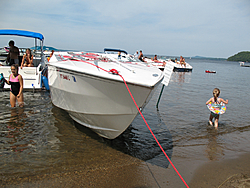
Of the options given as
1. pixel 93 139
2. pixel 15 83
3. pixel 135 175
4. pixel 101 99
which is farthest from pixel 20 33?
pixel 135 175

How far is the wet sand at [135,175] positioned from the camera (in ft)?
10.7

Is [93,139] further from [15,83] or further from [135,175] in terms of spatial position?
[15,83]

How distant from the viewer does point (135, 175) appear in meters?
3.55

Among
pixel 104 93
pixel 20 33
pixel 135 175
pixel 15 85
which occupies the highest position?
pixel 20 33

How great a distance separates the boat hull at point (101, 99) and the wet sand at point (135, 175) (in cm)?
79

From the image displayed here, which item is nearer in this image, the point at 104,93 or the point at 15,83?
the point at 104,93

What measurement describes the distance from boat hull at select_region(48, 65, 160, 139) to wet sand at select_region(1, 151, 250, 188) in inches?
31.2

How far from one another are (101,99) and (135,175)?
1551 mm

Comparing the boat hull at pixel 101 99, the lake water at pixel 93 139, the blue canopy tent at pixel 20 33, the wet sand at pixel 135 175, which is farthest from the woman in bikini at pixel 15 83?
the blue canopy tent at pixel 20 33

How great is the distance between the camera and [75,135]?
16.7 ft

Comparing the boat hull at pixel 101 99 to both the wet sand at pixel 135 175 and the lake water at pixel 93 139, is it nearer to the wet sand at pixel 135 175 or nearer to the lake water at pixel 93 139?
the lake water at pixel 93 139

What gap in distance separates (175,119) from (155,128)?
4.12 feet

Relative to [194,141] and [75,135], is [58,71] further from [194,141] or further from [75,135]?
[194,141]

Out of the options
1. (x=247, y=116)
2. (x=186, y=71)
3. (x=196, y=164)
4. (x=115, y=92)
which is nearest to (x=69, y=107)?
(x=115, y=92)
